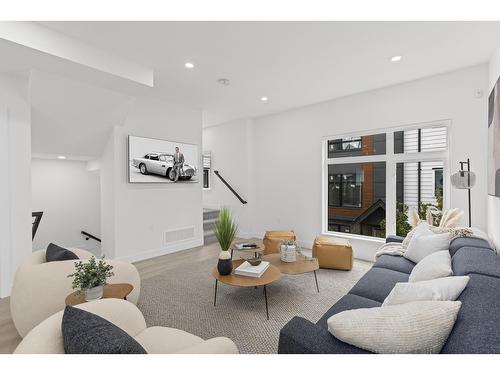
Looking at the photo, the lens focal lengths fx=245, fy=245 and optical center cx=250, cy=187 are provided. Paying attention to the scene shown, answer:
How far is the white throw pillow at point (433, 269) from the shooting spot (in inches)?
66.3

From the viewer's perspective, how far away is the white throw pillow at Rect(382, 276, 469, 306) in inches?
48.4

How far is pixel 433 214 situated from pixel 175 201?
4.21m

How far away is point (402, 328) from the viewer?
39.4 inches

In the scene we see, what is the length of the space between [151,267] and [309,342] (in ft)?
10.6

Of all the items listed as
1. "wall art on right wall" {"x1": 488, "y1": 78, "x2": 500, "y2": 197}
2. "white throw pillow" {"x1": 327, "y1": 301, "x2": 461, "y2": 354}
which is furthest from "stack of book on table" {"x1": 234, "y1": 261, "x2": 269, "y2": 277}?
"wall art on right wall" {"x1": 488, "y1": 78, "x2": 500, "y2": 197}

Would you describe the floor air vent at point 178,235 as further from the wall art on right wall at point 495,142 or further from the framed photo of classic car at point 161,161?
the wall art on right wall at point 495,142

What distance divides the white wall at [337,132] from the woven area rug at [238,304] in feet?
5.31

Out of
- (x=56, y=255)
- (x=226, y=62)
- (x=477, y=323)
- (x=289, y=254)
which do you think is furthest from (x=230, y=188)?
(x=477, y=323)

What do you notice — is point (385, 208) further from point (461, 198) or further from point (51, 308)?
point (51, 308)

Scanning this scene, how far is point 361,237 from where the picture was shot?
13.9 feet

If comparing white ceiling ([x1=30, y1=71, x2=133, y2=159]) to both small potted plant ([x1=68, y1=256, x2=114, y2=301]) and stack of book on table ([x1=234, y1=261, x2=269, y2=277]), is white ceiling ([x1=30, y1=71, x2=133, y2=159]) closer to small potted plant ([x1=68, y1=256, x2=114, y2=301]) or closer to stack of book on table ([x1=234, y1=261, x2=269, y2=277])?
small potted plant ([x1=68, y1=256, x2=114, y2=301])

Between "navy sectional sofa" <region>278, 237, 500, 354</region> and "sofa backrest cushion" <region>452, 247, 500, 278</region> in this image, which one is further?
"sofa backrest cushion" <region>452, 247, 500, 278</region>

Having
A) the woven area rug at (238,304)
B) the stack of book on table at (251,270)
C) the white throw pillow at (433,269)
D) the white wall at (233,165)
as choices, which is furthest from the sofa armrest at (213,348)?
the white wall at (233,165)

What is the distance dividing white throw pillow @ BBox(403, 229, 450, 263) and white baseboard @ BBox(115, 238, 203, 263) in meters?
3.60
